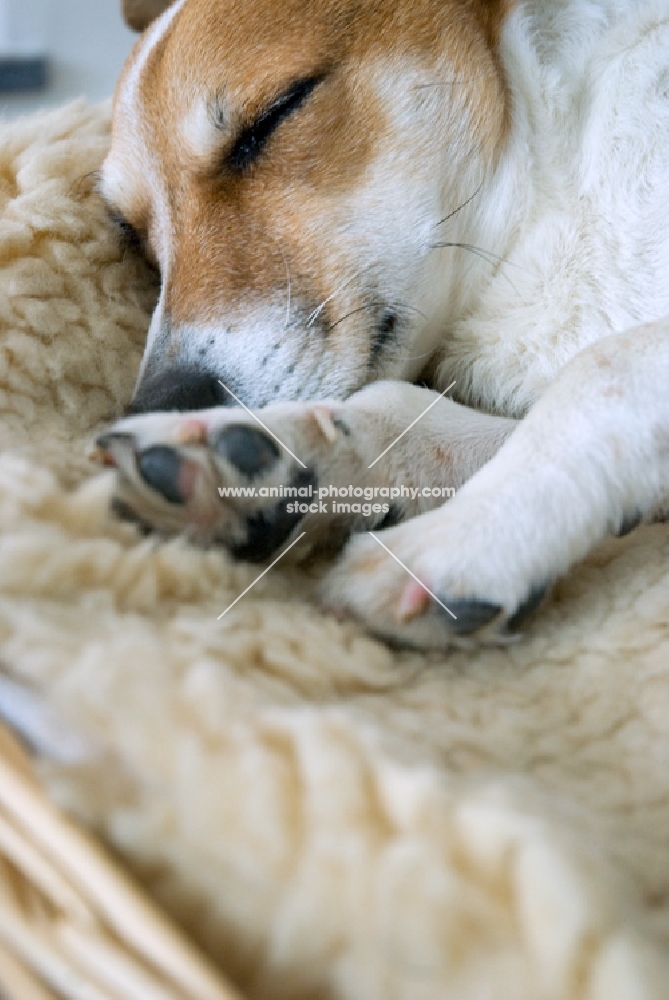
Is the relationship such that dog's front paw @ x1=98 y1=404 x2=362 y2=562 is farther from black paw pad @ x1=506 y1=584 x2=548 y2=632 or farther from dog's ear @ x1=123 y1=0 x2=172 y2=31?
dog's ear @ x1=123 y1=0 x2=172 y2=31

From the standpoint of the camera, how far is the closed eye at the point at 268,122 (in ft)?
3.55

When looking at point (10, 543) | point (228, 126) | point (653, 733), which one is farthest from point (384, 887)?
point (228, 126)

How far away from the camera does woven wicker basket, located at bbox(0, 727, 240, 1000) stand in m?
0.45

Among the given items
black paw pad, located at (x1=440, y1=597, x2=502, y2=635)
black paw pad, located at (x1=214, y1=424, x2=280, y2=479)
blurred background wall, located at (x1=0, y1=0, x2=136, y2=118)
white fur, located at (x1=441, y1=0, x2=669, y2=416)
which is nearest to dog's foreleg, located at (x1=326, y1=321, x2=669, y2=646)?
black paw pad, located at (x1=440, y1=597, x2=502, y2=635)

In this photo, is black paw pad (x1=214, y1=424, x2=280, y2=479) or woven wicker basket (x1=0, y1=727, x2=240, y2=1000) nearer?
woven wicker basket (x1=0, y1=727, x2=240, y2=1000)

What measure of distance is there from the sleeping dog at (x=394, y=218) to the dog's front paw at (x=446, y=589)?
0.36 feet

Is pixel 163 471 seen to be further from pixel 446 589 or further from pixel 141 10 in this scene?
pixel 141 10

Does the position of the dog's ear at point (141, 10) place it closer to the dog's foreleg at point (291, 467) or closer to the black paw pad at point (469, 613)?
the dog's foreleg at point (291, 467)

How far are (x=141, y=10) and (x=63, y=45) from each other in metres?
1.04

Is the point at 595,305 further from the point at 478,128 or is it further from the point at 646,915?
the point at 646,915

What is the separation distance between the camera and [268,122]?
3.59 ft

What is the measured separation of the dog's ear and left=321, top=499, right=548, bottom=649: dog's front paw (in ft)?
4.53

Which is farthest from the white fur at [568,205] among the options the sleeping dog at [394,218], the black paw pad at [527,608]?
the black paw pad at [527,608]

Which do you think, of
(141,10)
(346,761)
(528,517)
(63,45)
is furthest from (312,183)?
(63,45)
